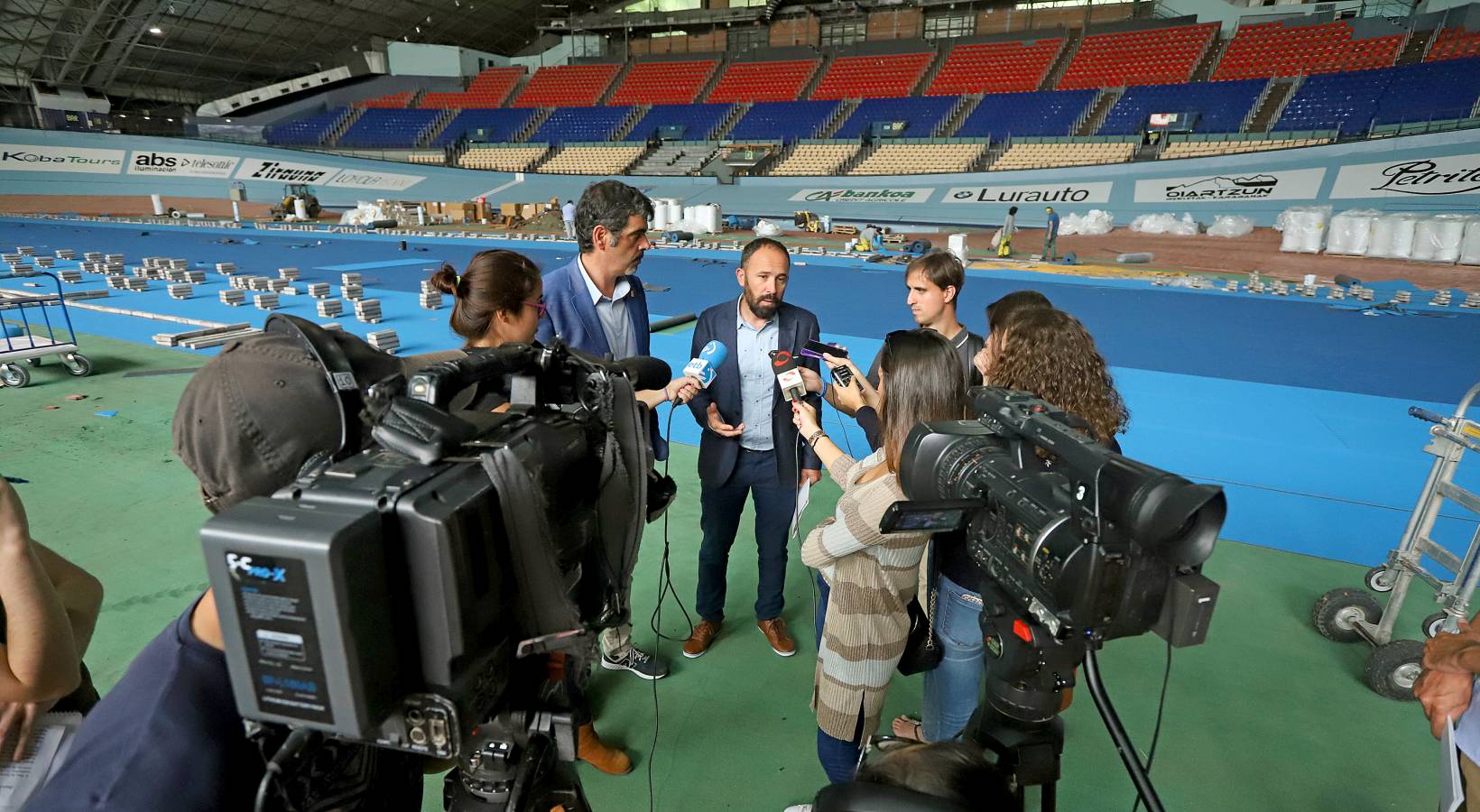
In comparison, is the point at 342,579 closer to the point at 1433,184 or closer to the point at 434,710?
the point at 434,710

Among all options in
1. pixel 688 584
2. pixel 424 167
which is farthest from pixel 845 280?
pixel 424 167

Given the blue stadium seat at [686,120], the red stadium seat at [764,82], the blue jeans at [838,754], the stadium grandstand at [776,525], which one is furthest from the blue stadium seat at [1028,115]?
the blue jeans at [838,754]

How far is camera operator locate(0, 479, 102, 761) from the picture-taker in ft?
3.96

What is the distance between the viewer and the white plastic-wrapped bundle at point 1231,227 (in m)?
13.1

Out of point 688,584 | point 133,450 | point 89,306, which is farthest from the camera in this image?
point 89,306

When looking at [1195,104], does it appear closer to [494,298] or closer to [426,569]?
[494,298]

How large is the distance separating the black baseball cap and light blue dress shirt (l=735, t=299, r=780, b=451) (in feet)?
6.53

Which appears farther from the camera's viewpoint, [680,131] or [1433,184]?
[680,131]

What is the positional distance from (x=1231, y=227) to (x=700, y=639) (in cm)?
1452

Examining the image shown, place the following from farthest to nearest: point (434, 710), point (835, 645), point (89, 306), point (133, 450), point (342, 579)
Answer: point (89, 306) < point (133, 450) < point (835, 645) < point (434, 710) < point (342, 579)

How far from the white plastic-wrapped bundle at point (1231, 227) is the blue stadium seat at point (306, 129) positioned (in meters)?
29.2

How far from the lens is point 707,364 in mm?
2477

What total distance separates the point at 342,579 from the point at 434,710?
20 cm

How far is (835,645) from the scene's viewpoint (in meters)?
1.92
